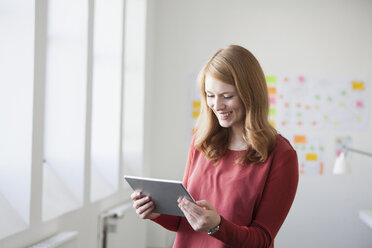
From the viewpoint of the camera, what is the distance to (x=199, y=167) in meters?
1.80

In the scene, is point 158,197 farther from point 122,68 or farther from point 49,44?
point 122,68

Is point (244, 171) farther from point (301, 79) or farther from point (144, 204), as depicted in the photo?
point (301, 79)

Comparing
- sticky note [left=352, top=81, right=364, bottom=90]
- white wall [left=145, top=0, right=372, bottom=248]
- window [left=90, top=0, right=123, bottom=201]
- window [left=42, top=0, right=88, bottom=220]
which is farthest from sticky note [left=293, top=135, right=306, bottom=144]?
window [left=42, top=0, right=88, bottom=220]

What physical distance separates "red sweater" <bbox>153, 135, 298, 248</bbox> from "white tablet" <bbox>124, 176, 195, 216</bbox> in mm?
152

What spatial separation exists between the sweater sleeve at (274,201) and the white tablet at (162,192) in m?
0.24

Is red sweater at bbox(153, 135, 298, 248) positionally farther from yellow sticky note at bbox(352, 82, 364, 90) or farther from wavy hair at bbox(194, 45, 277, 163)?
yellow sticky note at bbox(352, 82, 364, 90)

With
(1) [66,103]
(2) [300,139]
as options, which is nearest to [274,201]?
(1) [66,103]

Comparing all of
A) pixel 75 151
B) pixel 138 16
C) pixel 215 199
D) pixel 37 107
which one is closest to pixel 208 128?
pixel 215 199

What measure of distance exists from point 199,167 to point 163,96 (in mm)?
2810

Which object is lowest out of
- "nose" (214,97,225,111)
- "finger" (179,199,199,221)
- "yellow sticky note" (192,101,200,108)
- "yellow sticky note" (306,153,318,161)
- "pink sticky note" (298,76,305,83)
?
"yellow sticky note" (306,153,318,161)

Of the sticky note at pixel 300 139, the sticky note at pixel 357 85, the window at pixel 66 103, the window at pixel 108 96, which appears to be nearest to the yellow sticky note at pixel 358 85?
the sticky note at pixel 357 85

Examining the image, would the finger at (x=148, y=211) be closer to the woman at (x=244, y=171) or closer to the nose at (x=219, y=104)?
the woman at (x=244, y=171)

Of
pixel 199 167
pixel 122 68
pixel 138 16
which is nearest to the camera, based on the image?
pixel 199 167

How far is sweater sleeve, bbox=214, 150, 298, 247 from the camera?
159 centimetres
